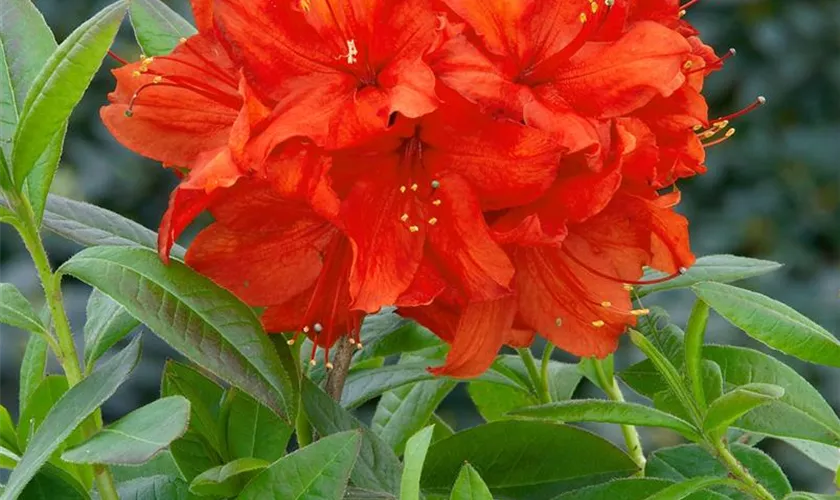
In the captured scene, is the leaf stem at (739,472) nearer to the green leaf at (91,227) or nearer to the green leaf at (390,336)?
the green leaf at (390,336)

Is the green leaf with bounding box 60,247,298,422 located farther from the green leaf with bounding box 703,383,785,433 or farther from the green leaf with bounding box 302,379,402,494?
the green leaf with bounding box 703,383,785,433

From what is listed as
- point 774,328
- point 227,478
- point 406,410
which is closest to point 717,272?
point 774,328

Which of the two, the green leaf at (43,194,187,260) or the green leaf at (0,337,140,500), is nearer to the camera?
the green leaf at (0,337,140,500)

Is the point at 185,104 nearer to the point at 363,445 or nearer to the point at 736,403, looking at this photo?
the point at 363,445

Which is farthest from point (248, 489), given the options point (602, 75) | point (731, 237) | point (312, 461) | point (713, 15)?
point (713, 15)

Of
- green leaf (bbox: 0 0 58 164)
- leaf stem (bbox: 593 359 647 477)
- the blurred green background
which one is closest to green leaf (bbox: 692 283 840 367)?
leaf stem (bbox: 593 359 647 477)

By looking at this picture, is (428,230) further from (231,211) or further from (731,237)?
(731,237)

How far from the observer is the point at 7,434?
72 cm

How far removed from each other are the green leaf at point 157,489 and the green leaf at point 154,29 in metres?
0.23

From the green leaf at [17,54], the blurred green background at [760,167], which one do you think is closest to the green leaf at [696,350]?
the green leaf at [17,54]

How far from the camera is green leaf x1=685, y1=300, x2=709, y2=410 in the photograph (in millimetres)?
683

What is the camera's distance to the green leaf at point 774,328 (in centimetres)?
68

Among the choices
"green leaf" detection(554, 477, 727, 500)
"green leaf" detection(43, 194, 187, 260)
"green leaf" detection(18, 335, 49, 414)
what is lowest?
"green leaf" detection(554, 477, 727, 500)

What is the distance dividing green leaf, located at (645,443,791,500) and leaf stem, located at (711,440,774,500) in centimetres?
5
